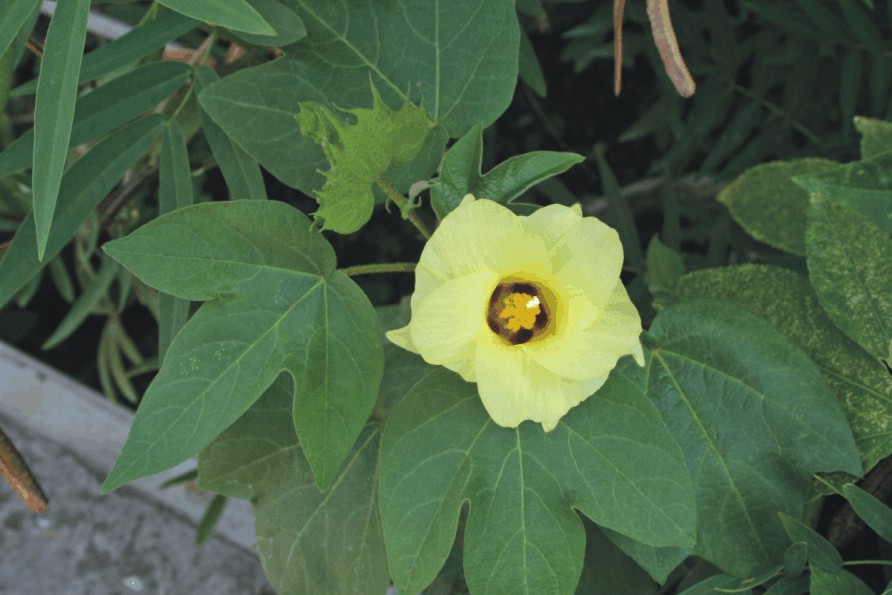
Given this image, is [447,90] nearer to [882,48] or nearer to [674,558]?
[674,558]

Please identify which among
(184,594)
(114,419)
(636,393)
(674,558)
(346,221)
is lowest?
(184,594)

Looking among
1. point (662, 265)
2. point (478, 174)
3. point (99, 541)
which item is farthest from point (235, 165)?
point (99, 541)

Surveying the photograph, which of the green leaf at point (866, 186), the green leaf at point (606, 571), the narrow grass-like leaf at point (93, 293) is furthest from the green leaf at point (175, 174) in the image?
the green leaf at point (866, 186)

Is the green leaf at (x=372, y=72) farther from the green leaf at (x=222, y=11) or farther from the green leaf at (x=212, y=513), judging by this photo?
the green leaf at (x=212, y=513)

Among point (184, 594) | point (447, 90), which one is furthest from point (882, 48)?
point (184, 594)

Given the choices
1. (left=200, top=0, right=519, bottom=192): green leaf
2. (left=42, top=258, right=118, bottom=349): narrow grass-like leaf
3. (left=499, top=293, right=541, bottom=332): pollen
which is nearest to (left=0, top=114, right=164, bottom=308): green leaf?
(left=200, top=0, right=519, bottom=192): green leaf

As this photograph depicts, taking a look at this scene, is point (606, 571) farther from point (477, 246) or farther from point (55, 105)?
point (55, 105)

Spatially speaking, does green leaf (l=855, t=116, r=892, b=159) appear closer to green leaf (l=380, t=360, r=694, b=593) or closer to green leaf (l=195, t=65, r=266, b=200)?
green leaf (l=380, t=360, r=694, b=593)
